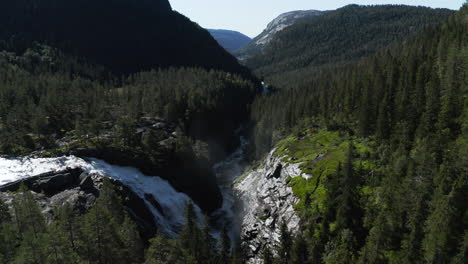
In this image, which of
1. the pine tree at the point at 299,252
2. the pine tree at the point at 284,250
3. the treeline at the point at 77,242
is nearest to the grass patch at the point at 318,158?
the pine tree at the point at 284,250

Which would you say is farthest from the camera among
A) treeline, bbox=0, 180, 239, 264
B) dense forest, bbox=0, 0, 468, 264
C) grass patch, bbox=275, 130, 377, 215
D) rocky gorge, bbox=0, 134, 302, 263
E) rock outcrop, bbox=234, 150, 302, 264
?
rock outcrop, bbox=234, 150, 302, 264

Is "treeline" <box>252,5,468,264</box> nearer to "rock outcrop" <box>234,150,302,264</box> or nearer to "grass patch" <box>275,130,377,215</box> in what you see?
"grass patch" <box>275,130,377,215</box>

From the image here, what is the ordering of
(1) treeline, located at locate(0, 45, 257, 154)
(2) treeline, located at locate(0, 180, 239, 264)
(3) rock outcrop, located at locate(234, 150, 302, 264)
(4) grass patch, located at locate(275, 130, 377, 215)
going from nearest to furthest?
(2) treeline, located at locate(0, 180, 239, 264)
(4) grass patch, located at locate(275, 130, 377, 215)
(3) rock outcrop, located at locate(234, 150, 302, 264)
(1) treeline, located at locate(0, 45, 257, 154)

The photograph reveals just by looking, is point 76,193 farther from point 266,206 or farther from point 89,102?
point 89,102

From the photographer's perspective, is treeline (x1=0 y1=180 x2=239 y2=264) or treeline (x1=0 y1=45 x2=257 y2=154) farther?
treeline (x1=0 y1=45 x2=257 y2=154)

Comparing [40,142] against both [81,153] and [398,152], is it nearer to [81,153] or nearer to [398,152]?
[81,153]

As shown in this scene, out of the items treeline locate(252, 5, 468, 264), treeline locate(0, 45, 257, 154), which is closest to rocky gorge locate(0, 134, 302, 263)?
treeline locate(252, 5, 468, 264)

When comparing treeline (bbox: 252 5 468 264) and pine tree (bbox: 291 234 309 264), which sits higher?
treeline (bbox: 252 5 468 264)
